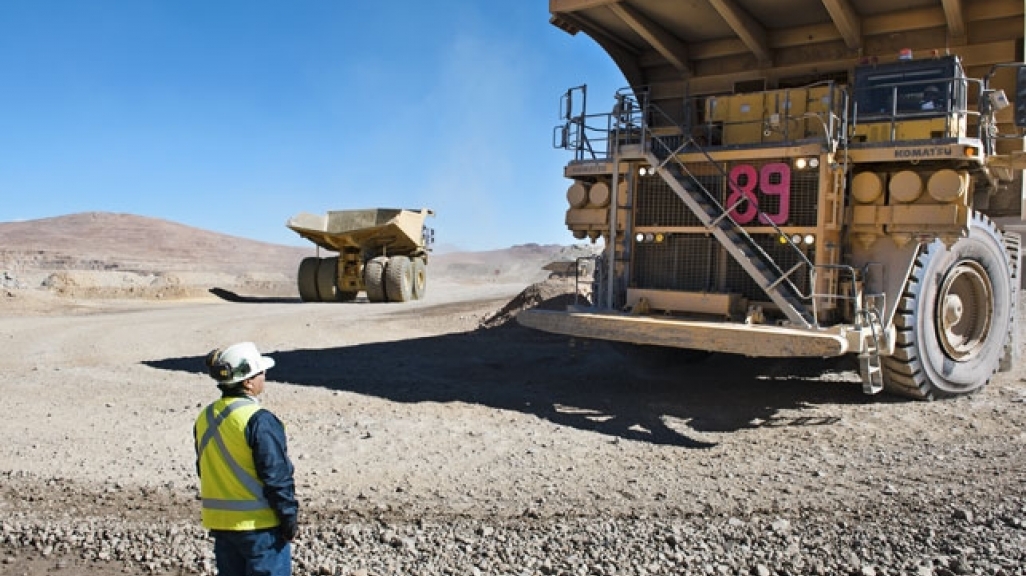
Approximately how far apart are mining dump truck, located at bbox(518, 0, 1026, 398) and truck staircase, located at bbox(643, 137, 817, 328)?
24mm

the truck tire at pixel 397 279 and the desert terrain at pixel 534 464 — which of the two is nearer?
the desert terrain at pixel 534 464

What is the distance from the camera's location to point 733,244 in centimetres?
811

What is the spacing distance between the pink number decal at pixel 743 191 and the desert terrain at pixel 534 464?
76.9 inches

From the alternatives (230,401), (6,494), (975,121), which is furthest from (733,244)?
(6,494)

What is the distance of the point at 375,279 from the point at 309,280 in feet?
8.15

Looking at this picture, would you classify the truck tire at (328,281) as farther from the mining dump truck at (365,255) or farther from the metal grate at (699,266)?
the metal grate at (699,266)

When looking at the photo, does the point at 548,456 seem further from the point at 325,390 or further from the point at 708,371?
the point at 708,371

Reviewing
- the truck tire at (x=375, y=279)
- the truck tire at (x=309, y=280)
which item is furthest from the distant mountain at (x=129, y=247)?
the truck tire at (x=375, y=279)

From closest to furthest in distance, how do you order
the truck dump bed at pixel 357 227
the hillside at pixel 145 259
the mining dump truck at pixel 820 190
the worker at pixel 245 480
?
the worker at pixel 245 480 < the mining dump truck at pixel 820 190 < the truck dump bed at pixel 357 227 < the hillside at pixel 145 259

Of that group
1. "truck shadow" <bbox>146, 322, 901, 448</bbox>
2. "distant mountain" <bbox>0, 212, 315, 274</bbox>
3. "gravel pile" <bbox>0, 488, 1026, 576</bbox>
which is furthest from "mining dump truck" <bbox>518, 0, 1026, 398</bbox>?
"distant mountain" <bbox>0, 212, 315, 274</bbox>

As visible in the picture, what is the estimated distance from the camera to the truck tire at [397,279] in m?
23.2

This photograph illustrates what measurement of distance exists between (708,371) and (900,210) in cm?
340

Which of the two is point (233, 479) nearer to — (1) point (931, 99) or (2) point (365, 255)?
(1) point (931, 99)

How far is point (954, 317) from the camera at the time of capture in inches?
325
